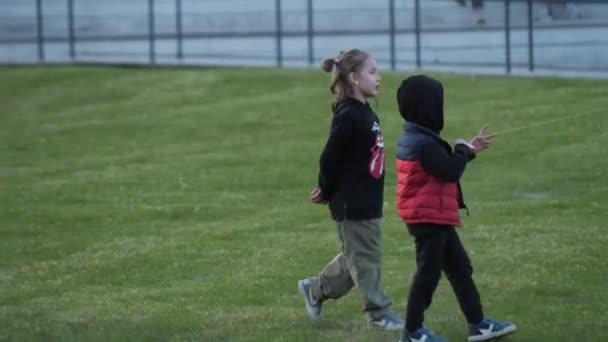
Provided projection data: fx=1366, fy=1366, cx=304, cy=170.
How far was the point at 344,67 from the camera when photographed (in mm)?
8477

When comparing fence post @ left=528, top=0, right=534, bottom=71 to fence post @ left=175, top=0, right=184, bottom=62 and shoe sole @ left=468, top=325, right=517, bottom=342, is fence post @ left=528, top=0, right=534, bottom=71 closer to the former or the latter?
fence post @ left=175, top=0, right=184, bottom=62

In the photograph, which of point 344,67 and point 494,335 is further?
point 344,67

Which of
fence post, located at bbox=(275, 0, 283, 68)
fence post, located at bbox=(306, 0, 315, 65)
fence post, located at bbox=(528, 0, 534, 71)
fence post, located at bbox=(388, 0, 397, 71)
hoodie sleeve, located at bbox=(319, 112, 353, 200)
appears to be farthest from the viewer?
fence post, located at bbox=(275, 0, 283, 68)

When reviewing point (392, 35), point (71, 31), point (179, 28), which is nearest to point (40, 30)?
point (71, 31)

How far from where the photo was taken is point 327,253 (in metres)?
11.9

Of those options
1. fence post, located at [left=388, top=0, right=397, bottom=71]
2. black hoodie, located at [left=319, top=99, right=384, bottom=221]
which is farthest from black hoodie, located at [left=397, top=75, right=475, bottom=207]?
fence post, located at [left=388, top=0, right=397, bottom=71]

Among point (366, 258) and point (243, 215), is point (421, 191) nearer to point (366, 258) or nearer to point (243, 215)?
point (366, 258)

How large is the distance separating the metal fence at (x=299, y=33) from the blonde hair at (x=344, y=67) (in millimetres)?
16965

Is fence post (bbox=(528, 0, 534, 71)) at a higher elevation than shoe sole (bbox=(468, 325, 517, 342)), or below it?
higher

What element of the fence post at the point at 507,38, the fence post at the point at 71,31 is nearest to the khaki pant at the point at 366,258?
the fence post at the point at 507,38

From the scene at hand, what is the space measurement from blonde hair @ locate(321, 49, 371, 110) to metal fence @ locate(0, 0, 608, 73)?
17.0m

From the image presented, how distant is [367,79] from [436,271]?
51.7 inches

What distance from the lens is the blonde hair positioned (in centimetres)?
846

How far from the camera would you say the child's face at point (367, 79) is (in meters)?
8.45
